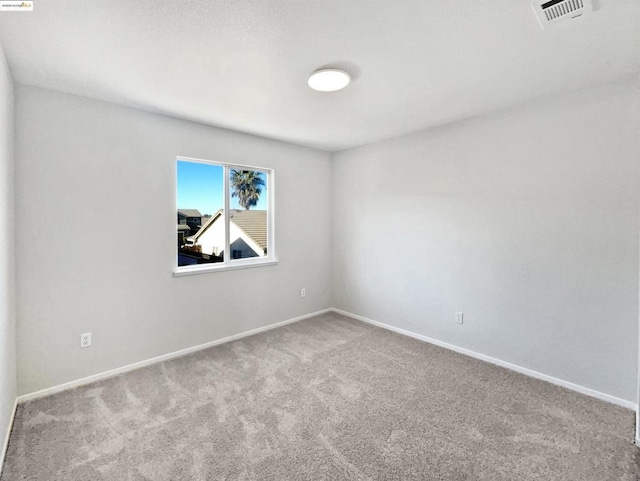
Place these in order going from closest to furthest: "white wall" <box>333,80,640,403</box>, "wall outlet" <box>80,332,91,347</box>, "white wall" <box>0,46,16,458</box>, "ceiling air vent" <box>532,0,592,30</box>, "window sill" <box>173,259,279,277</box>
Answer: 1. "ceiling air vent" <box>532,0,592,30</box>
2. "white wall" <box>0,46,16,458</box>
3. "white wall" <box>333,80,640,403</box>
4. "wall outlet" <box>80,332,91,347</box>
5. "window sill" <box>173,259,279,277</box>

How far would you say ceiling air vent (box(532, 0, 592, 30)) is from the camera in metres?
1.42

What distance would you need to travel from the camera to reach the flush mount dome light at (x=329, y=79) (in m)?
2.00

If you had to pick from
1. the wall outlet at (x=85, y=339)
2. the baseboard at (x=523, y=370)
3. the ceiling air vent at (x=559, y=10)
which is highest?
the ceiling air vent at (x=559, y=10)

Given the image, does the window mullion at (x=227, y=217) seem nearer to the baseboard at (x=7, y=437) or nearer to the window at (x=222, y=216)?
the window at (x=222, y=216)

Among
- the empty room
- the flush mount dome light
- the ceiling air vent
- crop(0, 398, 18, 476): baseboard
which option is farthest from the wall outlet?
the ceiling air vent

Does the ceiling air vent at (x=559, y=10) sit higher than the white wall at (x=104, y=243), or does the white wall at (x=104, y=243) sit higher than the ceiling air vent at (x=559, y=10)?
the ceiling air vent at (x=559, y=10)

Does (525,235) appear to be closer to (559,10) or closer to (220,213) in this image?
(559,10)

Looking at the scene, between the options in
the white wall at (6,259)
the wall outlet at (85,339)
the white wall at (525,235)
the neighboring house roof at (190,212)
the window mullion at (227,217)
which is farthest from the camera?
the window mullion at (227,217)

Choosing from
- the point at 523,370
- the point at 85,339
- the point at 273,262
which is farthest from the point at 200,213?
the point at 523,370

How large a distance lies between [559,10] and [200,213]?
325cm

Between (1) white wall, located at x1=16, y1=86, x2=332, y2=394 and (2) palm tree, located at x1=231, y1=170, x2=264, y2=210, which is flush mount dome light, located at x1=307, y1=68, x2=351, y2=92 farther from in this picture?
(2) palm tree, located at x1=231, y1=170, x2=264, y2=210

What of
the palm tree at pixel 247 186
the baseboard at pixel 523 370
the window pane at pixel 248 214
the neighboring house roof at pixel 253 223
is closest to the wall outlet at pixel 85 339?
the window pane at pixel 248 214

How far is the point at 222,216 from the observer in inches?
136

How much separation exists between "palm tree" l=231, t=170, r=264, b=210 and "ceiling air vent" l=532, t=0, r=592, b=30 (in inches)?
118
